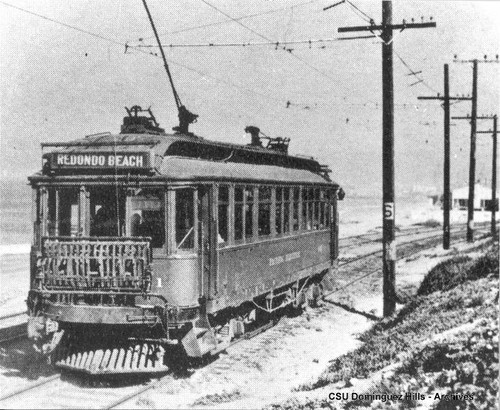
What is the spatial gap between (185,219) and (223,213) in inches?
34.1

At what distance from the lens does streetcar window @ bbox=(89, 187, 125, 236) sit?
962 centimetres

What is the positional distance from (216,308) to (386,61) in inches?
268

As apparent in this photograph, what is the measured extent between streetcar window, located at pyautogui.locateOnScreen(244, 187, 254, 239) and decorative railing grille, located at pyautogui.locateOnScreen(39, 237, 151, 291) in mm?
2532

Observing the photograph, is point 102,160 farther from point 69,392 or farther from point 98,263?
point 69,392

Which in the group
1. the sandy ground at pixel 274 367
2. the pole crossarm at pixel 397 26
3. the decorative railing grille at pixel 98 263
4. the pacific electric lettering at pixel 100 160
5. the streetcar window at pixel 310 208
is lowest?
the sandy ground at pixel 274 367

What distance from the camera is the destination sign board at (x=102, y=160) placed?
371 inches

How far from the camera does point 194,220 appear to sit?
382 inches

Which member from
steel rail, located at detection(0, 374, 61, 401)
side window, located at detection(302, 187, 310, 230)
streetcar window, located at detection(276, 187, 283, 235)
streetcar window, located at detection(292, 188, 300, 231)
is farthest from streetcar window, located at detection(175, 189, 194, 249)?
side window, located at detection(302, 187, 310, 230)

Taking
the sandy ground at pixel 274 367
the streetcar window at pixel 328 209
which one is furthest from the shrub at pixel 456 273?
the streetcar window at pixel 328 209

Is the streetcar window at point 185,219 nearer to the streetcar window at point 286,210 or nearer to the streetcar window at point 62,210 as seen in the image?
the streetcar window at point 62,210

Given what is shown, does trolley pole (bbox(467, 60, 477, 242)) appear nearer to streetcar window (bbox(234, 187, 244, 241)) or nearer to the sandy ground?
the sandy ground

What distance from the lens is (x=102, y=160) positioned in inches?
377

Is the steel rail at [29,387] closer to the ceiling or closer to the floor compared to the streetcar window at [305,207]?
closer to the floor

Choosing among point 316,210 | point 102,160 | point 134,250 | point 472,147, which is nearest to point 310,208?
point 316,210
